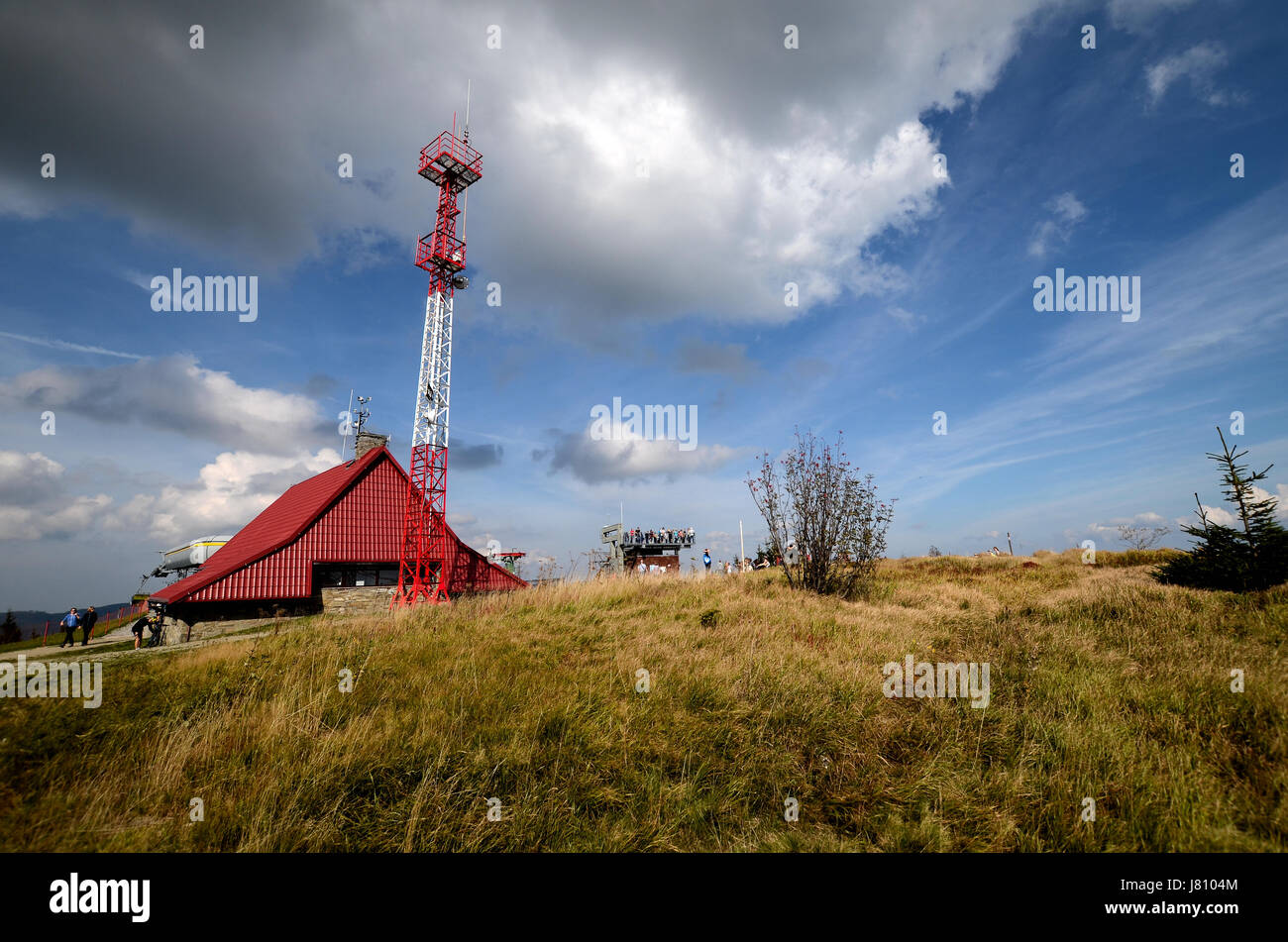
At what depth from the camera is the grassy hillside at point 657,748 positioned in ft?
13.2

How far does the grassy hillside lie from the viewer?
13.2 ft

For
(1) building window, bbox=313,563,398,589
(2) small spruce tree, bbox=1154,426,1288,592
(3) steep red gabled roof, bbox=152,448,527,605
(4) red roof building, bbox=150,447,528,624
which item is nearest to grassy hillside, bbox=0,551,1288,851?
(2) small spruce tree, bbox=1154,426,1288,592

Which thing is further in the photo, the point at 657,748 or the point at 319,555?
the point at 319,555

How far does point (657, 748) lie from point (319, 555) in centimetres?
2243

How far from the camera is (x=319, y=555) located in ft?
73.2

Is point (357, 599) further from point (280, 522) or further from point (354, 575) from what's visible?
point (280, 522)

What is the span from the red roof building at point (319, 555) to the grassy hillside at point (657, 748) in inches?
470

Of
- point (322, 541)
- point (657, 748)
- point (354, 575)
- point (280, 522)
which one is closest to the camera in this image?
point (657, 748)

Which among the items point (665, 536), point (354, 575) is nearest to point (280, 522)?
point (354, 575)

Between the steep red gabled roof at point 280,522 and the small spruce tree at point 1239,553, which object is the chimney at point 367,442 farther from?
the small spruce tree at point 1239,553

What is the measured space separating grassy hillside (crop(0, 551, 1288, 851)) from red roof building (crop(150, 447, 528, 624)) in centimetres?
1195
